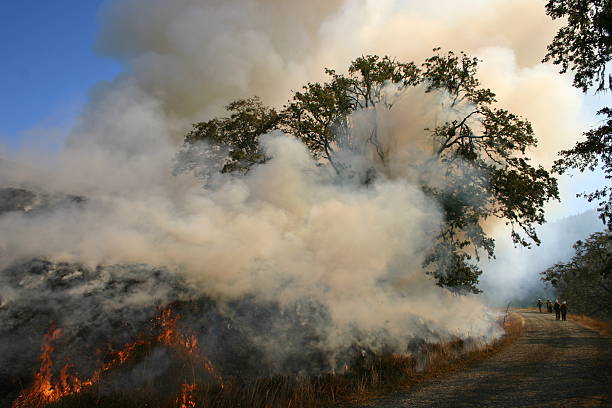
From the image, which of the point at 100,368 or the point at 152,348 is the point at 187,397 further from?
the point at 100,368

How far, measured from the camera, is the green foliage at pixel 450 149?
13.2 meters

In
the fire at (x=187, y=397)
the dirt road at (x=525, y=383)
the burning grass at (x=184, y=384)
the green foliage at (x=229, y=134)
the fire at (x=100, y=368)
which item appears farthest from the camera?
the green foliage at (x=229, y=134)

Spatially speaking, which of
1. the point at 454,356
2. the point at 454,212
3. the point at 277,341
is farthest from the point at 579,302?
the point at 277,341

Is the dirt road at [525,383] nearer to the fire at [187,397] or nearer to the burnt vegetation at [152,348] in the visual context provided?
the burnt vegetation at [152,348]

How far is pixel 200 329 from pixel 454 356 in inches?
301

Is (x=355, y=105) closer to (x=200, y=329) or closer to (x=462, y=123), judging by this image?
(x=462, y=123)

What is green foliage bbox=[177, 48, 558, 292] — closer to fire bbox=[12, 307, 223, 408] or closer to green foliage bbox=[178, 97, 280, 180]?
green foliage bbox=[178, 97, 280, 180]

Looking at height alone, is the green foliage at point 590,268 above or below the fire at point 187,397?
above

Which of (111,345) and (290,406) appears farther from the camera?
(290,406)

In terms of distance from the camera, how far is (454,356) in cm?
1023

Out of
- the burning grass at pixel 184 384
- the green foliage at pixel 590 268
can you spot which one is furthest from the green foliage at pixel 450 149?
the green foliage at pixel 590 268

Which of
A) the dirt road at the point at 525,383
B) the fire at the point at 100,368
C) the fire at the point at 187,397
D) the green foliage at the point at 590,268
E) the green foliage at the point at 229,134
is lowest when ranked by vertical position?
the dirt road at the point at 525,383

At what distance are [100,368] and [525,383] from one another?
8.21 meters

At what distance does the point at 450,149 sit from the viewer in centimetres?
1566
